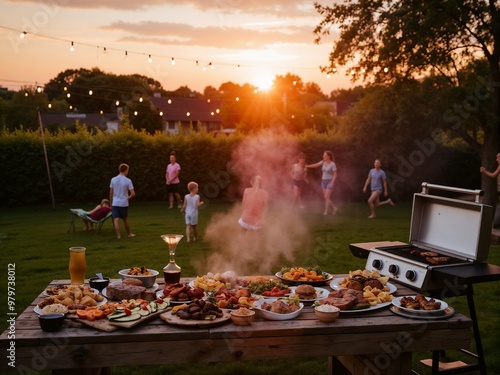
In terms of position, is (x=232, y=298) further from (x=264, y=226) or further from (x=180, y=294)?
(x=264, y=226)

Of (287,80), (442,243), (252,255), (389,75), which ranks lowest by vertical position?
(252,255)

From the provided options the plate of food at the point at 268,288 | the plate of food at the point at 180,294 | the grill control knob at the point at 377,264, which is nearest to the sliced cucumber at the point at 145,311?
the plate of food at the point at 180,294

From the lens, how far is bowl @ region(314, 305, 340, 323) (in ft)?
11.7

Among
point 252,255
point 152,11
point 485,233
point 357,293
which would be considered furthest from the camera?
point 152,11

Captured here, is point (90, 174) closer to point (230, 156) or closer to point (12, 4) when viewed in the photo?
point (230, 156)

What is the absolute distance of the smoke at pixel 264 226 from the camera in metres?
9.99

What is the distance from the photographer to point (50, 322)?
11.0 feet

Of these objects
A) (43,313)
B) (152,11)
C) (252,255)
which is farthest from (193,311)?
(152,11)

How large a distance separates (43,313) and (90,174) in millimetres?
17335

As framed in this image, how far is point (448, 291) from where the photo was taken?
455cm

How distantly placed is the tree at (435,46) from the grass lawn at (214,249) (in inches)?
142

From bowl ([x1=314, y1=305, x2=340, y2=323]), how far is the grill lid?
62.4 inches

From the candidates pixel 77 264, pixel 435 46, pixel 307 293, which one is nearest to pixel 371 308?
pixel 307 293

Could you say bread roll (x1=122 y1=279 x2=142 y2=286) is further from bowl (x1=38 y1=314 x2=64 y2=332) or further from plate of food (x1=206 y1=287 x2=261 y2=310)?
bowl (x1=38 y1=314 x2=64 y2=332)
